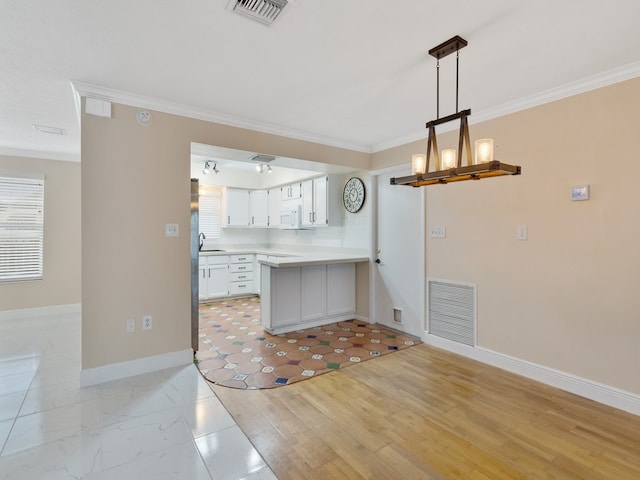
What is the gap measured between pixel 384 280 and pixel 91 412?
345cm

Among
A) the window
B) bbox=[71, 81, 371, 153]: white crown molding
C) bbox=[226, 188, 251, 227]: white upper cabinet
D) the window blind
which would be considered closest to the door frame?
bbox=[71, 81, 371, 153]: white crown molding

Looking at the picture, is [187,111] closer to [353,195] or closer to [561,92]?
[353,195]

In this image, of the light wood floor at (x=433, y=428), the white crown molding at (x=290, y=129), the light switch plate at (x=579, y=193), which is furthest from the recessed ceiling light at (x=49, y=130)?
the light switch plate at (x=579, y=193)

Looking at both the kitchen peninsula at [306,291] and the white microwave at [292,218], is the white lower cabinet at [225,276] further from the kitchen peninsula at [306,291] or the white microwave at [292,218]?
the kitchen peninsula at [306,291]

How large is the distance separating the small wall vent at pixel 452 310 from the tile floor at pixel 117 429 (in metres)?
2.49

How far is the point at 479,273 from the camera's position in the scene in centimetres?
335

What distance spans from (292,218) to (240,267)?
1.44m

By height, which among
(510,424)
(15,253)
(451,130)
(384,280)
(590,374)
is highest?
(451,130)

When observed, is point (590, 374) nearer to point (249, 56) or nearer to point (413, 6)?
point (413, 6)

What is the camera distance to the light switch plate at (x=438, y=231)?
12.0 feet

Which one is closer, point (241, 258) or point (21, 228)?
point (21, 228)

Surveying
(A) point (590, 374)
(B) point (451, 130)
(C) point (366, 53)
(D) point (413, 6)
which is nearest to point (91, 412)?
(C) point (366, 53)

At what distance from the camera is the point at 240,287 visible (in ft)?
20.6

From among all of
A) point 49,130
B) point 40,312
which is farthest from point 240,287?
point 49,130
